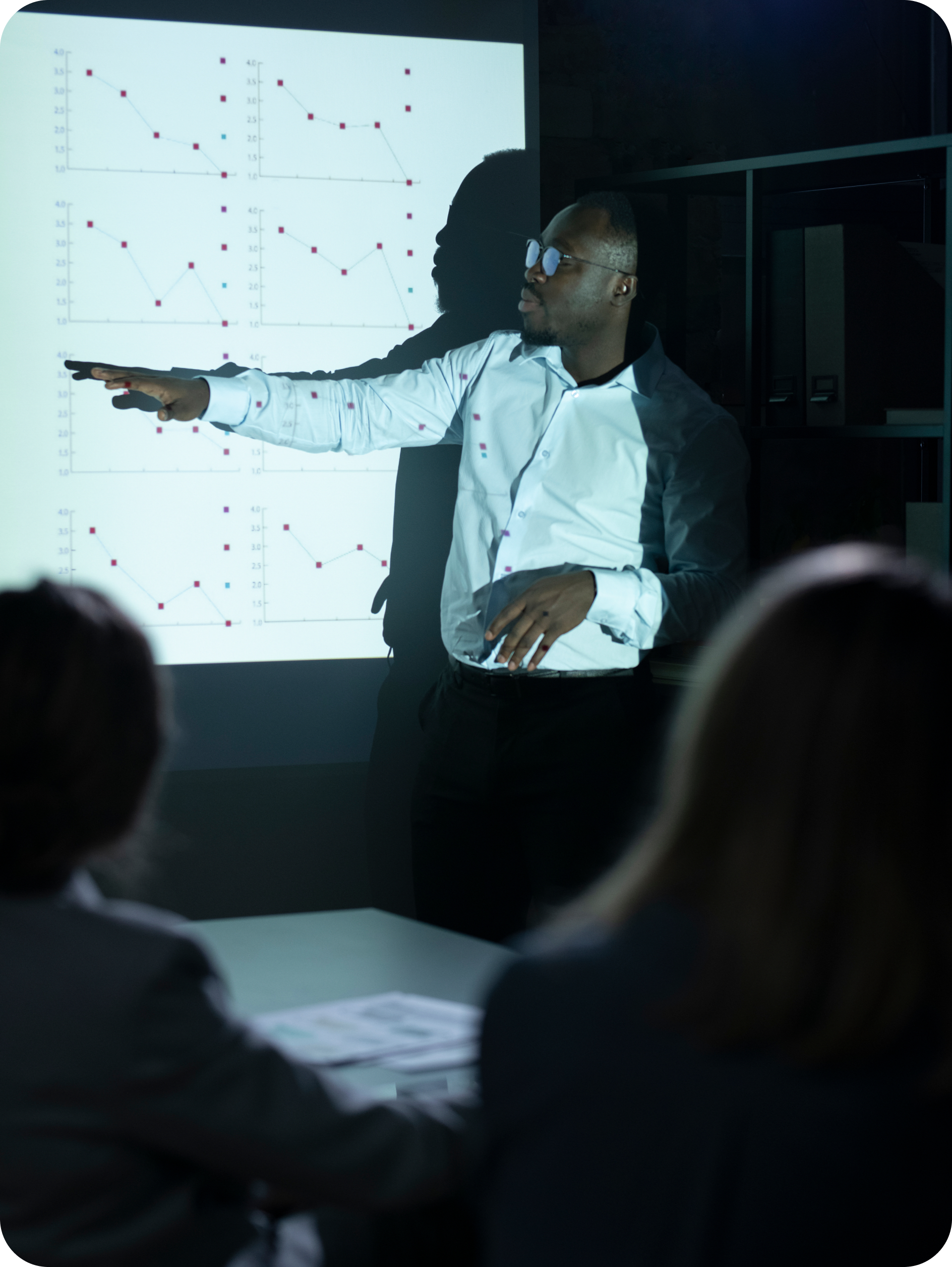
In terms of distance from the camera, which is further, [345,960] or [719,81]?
[719,81]

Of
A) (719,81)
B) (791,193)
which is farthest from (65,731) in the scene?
(719,81)

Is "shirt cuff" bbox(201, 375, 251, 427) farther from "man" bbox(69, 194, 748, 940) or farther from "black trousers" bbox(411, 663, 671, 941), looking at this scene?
"black trousers" bbox(411, 663, 671, 941)

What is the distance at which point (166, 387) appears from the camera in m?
2.39

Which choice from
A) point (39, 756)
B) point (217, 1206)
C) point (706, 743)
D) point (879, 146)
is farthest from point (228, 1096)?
point (879, 146)

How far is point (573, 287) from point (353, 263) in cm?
47

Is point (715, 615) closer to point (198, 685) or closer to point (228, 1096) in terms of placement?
point (198, 685)

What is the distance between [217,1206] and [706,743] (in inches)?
21.7

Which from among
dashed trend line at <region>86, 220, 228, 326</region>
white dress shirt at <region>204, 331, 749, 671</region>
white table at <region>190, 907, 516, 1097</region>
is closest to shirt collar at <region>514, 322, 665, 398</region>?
white dress shirt at <region>204, 331, 749, 671</region>

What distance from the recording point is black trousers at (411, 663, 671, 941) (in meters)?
2.48

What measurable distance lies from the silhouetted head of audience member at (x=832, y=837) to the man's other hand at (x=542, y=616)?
59.3 inches

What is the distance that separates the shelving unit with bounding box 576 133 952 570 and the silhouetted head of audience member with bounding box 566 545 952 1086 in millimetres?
1884

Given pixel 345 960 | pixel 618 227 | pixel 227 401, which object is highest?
pixel 618 227

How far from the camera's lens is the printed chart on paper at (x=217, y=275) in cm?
251

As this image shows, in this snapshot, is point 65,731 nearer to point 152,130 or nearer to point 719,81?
point 152,130
